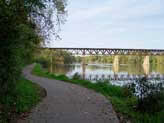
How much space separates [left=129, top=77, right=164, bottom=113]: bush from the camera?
6.08 m

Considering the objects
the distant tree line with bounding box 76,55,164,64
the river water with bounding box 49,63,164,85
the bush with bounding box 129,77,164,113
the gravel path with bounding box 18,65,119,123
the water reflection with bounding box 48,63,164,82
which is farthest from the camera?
the distant tree line with bounding box 76,55,164,64

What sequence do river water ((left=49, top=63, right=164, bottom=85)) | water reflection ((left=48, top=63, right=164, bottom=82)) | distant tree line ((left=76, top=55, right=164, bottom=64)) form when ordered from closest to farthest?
river water ((left=49, top=63, right=164, bottom=85)) → water reflection ((left=48, top=63, right=164, bottom=82)) → distant tree line ((left=76, top=55, right=164, bottom=64))

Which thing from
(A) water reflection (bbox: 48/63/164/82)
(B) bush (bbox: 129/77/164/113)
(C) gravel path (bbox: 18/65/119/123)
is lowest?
(A) water reflection (bbox: 48/63/164/82)

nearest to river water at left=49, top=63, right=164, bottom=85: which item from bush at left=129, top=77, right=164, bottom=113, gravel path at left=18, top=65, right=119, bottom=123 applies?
bush at left=129, top=77, right=164, bottom=113

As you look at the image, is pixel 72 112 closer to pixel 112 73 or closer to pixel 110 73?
pixel 110 73

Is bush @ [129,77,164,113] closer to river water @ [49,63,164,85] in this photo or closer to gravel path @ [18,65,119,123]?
river water @ [49,63,164,85]

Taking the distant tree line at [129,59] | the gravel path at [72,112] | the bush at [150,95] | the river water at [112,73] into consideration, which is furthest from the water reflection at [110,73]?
the distant tree line at [129,59]

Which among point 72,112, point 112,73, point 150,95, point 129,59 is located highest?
point 150,95

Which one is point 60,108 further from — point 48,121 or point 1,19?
point 1,19

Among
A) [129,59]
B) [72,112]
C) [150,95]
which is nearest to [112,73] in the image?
[150,95]

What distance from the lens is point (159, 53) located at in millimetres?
77062

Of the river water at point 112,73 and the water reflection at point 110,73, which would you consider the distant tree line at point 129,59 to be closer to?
the water reflection at point 110,73

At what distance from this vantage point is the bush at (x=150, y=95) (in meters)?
6.08

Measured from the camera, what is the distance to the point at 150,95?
6066mm
